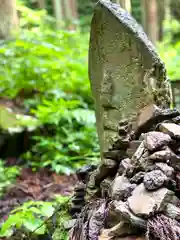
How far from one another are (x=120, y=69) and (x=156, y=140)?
64 centimetres

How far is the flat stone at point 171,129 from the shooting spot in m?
1.88

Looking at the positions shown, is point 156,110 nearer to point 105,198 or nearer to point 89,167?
point 105,198

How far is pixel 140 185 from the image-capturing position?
5.71 feet

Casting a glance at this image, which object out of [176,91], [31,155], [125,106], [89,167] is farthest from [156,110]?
[31,155]

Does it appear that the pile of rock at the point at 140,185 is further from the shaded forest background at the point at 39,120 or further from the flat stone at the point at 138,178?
the shaded forest background at the point at 39,120

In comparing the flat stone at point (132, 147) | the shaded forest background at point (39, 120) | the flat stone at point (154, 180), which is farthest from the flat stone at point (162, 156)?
the shaded forest background at point (39, 120)

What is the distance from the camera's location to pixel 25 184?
426cm

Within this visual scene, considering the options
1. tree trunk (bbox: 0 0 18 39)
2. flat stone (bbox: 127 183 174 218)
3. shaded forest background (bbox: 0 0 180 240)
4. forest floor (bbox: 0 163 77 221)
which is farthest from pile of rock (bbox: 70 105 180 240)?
tree trunk (bbox: 0 0 18 39)

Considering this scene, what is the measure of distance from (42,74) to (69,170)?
5.91 ft

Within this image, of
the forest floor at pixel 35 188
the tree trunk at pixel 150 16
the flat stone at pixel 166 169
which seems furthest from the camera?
the tree trunk at pixel 150 16

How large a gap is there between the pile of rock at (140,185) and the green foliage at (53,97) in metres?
2.20

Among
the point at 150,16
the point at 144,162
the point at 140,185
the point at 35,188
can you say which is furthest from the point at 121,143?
the point at 150,16

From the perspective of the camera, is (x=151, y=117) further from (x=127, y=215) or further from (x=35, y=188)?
(x=35, y=188)

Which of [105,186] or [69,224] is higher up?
[105,186]
